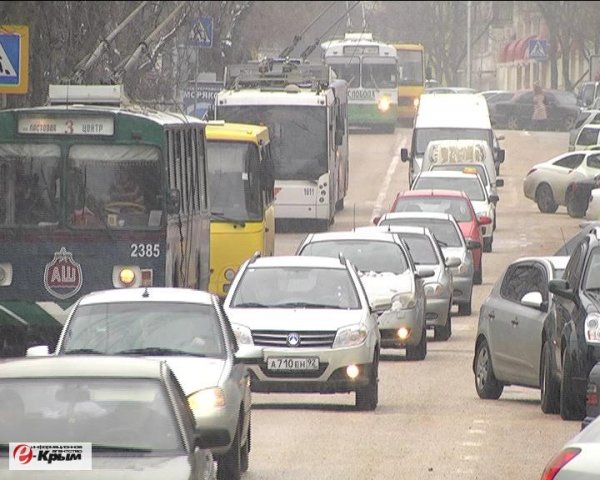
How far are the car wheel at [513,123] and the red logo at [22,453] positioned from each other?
72.8m

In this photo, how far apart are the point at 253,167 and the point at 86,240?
906 centimetres

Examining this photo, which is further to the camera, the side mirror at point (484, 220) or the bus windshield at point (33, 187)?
the side mirror at point (484, 220)

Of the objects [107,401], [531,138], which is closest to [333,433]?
[107,401]

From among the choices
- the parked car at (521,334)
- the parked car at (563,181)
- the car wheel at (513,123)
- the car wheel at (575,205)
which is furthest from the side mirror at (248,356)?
the car wheel at (513,123)

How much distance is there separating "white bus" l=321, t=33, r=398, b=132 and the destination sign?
41.9m

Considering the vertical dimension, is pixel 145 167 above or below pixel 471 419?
above

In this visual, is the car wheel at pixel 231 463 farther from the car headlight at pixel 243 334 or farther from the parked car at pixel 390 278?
the parked car at pixel 390 278

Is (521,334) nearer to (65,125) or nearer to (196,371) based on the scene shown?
(65,125)

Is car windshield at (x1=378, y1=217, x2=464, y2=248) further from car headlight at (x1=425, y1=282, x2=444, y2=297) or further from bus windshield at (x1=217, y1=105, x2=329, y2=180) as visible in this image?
bus windshield at (x1=217, y1=105, x2=329, y2=180)

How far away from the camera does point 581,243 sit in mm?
17547

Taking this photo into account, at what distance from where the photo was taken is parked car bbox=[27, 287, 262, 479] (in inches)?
517

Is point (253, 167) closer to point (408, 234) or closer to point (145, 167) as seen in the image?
point (408, 234)

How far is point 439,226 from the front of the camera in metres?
32.4

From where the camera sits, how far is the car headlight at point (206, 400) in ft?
42.0
